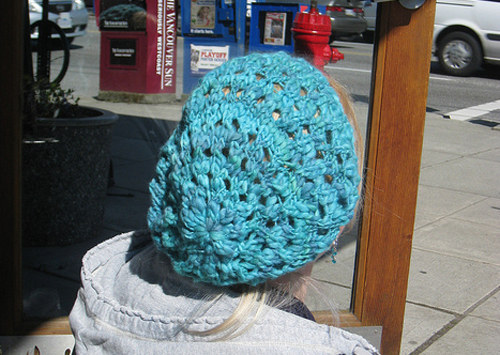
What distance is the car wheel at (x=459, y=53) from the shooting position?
11852mm

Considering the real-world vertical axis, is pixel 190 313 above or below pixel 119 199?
above

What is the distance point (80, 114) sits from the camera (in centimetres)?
406

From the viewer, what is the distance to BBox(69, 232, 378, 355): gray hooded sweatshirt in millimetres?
1062

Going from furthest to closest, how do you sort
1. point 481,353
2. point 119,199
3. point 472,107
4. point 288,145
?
1. point 472,107
2. point 119,199
3. point 481,353
4. point 288,145

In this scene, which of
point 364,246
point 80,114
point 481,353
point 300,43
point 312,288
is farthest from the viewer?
point 80,114

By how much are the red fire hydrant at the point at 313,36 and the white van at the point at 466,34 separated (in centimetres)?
970

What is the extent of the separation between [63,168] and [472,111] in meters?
7.65

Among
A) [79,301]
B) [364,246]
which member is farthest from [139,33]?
[79,301]

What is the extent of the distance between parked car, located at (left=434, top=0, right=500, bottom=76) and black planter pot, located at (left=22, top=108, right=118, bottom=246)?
957cm

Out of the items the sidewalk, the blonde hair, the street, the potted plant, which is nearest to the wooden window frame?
the sidewalk

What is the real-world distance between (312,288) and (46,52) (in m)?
3.35

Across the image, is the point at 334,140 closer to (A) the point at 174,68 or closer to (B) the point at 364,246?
(B) the point at 364,246

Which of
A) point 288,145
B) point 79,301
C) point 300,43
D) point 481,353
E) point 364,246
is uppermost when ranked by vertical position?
point 300,43

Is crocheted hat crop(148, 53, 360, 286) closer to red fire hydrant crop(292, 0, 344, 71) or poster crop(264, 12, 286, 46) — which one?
red fire hydrant crop(292, 0, 344, 71)
